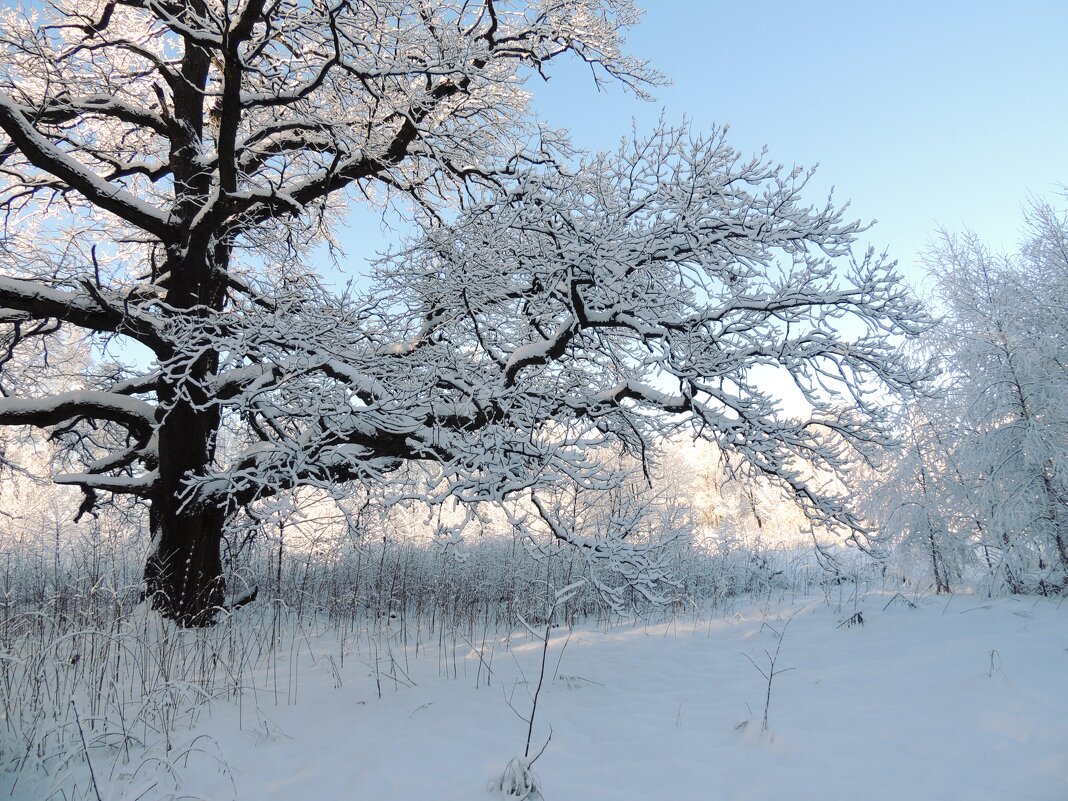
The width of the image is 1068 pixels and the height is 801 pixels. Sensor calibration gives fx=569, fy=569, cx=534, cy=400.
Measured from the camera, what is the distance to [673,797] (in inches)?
99.3

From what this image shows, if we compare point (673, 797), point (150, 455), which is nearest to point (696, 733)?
point (673, 797)

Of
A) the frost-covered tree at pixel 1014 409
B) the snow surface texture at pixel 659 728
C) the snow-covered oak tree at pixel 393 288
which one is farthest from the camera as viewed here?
the frost-covered tree at pixel 1014 409

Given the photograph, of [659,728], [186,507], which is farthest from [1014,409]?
[186,507]

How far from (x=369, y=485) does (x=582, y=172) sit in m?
Answer: 4.18

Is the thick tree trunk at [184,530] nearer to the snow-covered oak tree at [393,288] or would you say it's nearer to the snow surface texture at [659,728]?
the snow-covered oak tree at [393,288]

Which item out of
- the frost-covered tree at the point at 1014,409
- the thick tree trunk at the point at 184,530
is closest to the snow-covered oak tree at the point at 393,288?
the thick tree trunk at the point at 184,530

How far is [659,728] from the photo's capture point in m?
3.43

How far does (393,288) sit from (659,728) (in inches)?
201

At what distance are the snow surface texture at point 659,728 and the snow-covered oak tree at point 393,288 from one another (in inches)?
58.3

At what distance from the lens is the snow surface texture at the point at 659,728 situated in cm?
263

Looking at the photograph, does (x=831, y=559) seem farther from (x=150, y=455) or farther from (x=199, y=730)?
(x=150, y=455)

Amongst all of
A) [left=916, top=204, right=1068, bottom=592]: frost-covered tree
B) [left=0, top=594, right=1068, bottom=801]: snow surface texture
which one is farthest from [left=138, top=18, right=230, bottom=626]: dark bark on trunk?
[left=916, top=204, right=1068, bottom=592]: frost-covered tree

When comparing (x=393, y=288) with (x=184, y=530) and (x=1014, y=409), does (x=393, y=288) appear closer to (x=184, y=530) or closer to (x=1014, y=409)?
(x=184, y=530)

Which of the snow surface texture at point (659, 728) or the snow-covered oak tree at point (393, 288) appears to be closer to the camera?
the snow surface texture at point (659, 728)
